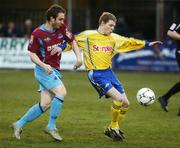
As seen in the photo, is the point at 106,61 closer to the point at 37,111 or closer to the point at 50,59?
the point at 50,59

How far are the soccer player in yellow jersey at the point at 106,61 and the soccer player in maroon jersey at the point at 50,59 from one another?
1.69 feet

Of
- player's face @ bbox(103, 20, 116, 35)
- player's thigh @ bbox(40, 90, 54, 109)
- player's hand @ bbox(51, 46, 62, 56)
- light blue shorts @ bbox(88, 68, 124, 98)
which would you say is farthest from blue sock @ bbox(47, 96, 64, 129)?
player's face @ bbox(103, 20, 116, 35)

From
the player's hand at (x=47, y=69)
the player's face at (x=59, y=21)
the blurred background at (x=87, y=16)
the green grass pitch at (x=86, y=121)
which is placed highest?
the player's face at (x=59, y=21)

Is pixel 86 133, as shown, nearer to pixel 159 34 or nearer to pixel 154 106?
pixel 154 106

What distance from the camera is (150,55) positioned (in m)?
26.2

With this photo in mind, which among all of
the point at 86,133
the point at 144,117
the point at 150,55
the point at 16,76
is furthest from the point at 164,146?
the point at 150,55

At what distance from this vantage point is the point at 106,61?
10680mm

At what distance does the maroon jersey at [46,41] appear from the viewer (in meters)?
10.1

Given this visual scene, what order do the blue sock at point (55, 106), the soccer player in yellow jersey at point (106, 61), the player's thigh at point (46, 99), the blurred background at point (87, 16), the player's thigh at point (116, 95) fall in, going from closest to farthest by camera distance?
1. the blue sock at point (55, 106)
2. the player's thigh at point (46, 99)
3. the player's thigh at point (116, 95)
4. the soccer player in yellow jersey at point (106, 61)
5. the blurred background at point (87, 16)

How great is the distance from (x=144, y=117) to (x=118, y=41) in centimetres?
288

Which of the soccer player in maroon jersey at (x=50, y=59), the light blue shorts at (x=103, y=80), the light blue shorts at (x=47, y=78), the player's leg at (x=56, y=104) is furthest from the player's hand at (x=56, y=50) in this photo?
the light blue shorts at (x=103, y=80)

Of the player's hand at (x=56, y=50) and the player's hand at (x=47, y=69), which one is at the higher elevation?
the player's hand at (x=56, y=50)

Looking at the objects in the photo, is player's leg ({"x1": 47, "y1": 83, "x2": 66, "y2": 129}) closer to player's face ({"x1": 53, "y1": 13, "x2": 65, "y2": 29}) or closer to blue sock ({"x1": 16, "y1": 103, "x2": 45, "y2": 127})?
blue sock ({"x1": 16, "y1": 103, "x2": 45, "y2": 127})

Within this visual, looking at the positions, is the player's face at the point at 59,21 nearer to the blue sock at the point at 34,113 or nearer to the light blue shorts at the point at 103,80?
the light blue shorts at the point at 103,80
